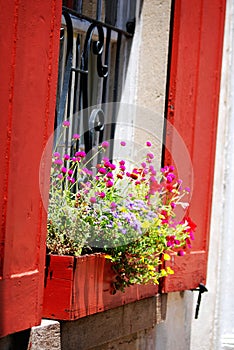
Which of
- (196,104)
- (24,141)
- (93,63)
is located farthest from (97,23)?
(24,141)

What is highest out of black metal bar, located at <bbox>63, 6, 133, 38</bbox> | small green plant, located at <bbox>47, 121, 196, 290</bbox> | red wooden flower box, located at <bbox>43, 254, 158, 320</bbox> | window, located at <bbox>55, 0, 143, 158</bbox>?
black metal bar, located at <bbox>63, 6, 133, 38</bbox>

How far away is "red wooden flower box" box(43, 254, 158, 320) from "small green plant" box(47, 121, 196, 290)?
0.08 metres

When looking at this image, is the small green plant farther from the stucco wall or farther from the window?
A: the stucco wall

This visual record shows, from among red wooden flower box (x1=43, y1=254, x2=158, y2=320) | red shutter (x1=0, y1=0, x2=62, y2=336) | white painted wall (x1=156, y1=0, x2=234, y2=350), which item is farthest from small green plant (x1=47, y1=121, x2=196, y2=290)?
white painted wall (x1=156, y1=0, x2=234, y2=350)

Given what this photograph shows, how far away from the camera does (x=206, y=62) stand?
17.0 feet

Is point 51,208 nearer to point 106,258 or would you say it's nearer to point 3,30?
point 106,258

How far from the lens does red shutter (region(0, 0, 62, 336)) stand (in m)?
3.43

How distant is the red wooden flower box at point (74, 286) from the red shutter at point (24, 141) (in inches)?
5.3

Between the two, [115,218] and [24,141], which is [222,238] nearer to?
[115,218]

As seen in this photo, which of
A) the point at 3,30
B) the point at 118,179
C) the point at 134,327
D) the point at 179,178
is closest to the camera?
the point at 3,30

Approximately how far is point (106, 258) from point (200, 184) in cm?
118

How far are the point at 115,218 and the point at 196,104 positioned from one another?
51.0 inches

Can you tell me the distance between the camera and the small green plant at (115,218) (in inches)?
157

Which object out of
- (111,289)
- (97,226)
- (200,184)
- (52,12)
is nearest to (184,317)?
(200,184)
